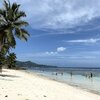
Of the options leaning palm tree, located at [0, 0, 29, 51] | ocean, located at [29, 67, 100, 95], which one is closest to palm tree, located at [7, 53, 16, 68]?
ocean, located at [29, 67, 100, 95]

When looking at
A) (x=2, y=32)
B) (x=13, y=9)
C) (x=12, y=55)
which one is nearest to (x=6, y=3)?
(x=13, y=9)

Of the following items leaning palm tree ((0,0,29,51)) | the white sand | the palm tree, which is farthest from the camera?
the palm tree

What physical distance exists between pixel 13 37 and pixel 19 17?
273cm

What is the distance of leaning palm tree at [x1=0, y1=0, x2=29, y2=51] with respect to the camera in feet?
106

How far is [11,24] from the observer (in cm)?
3256

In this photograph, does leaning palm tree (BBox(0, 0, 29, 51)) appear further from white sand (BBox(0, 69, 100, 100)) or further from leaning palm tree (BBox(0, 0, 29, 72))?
white sand (BBox(0, 69, 100, 100))

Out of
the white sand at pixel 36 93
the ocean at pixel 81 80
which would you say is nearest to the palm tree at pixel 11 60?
the ocean at pixel 81 80

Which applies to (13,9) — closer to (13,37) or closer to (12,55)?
(13,37)

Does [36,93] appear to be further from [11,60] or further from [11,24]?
[11,60]

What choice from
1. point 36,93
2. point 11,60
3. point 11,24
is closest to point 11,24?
point 11,24

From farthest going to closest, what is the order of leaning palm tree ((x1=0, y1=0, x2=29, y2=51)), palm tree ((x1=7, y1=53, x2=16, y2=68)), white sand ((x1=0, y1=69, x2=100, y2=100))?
palm tree ((x1=7, y1=53, x2=16, y2=68)) → leaning palm tree ((x1=0, y1=0, x2=29, y2=51)) → white sand ((x1=0, y1=69, x2=100, y2=100))

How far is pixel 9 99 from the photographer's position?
12.7m

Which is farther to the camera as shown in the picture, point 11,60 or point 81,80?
point 11,60

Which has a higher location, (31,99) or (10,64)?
(10,64)
